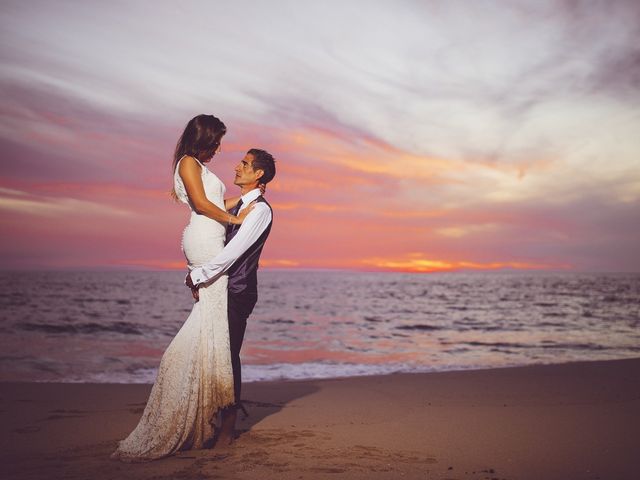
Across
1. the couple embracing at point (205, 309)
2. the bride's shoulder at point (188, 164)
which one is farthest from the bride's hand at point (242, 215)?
the bride's shoulder at point (188, 164)

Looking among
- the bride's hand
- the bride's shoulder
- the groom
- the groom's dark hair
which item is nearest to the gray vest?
the groom

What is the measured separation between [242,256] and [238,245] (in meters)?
0.17

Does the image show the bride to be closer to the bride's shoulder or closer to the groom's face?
the bride's shoulder

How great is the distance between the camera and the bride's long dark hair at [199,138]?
3.95 m

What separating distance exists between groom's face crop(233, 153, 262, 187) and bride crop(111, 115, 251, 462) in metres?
0.22

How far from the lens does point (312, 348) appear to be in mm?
14539

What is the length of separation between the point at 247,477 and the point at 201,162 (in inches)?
95.8

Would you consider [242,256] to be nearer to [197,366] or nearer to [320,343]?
[197,366]

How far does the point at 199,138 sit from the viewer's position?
13.0 feet

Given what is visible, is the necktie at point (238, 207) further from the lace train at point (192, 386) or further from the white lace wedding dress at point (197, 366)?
the lace train at point (192, 386)

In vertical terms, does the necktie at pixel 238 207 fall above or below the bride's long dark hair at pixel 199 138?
below

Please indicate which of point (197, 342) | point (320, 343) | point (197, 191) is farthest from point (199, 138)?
point (320, 343)

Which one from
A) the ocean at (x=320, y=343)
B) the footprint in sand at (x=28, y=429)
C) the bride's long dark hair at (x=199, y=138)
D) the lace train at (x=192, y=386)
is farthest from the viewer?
the ocean at (x=320, y=343)

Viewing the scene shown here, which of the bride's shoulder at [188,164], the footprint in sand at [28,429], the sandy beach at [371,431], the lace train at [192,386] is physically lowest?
the footprint in sand at [28,429]
